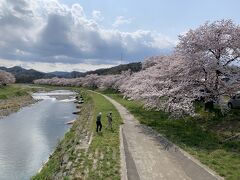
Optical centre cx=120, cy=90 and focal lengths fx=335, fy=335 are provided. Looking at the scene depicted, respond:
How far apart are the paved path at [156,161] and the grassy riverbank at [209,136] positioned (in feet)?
2.10

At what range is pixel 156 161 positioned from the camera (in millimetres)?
16656

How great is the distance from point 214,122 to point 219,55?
5.75 metres

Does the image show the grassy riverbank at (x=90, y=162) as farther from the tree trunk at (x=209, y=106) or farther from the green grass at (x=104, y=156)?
the tree trunk at (x=209, y=106)

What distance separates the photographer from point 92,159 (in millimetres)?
17672

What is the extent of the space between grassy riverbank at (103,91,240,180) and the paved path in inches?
25.2

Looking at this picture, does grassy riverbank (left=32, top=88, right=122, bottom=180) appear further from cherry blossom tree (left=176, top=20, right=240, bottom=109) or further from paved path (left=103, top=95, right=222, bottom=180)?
cherry blossom tree (left=176, top=20, right=240, bottom=109)

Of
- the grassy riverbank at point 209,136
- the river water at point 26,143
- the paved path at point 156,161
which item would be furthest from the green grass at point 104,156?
the river water at point 26,143

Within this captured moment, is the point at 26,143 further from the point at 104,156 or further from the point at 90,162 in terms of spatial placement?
the point at 90,162

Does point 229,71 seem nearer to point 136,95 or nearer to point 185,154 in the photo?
point 136,95

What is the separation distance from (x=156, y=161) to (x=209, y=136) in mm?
7732

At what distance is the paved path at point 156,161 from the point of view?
14258mm

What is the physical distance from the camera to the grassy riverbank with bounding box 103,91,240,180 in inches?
632

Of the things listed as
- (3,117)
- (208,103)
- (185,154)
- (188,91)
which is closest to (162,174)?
(185,154)

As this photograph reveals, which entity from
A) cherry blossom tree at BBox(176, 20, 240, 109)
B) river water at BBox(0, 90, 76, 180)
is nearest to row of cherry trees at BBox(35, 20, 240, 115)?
cherry blossom tree at BBox(176, 20, 240, 109)
